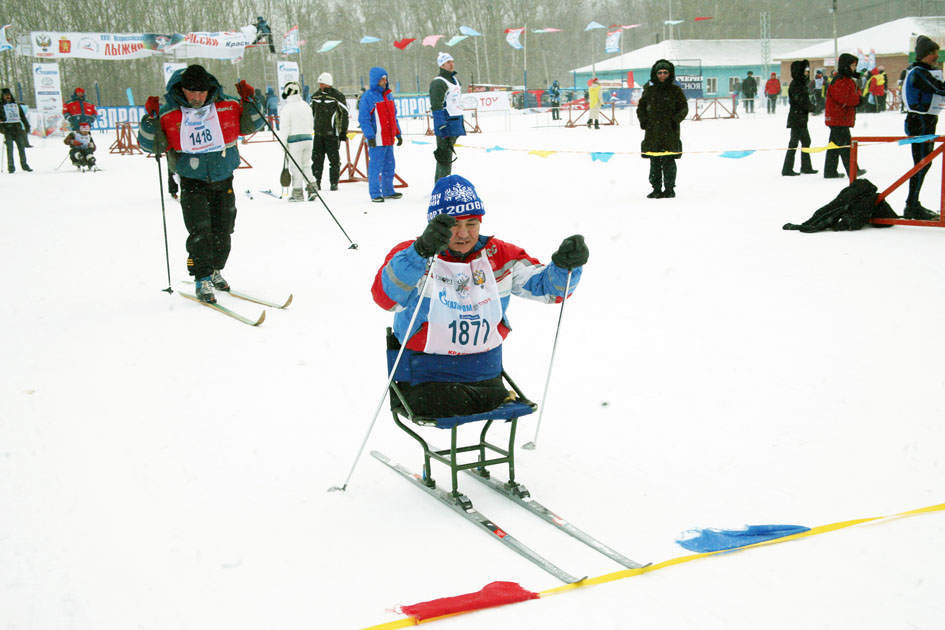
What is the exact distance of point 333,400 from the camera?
448cm

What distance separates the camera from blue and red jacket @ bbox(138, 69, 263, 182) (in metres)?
6.20

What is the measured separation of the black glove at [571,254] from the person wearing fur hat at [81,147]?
Answer: 1750 cm

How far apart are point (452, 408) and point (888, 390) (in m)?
2.38

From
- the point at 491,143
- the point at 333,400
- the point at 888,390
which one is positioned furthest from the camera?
the point at 491,143

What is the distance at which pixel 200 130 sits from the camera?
624 cm

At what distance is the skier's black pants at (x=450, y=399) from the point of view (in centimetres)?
314

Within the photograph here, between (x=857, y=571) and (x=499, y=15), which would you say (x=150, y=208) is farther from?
(x=499, y=15)

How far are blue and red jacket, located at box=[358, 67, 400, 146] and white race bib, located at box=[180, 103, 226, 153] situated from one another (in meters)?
5.25

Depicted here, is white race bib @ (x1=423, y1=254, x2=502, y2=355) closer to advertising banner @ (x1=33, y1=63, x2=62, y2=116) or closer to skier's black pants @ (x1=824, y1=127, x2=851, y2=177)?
skier's black pants @ (x1=824, y1=127, x2=851, y2=177)

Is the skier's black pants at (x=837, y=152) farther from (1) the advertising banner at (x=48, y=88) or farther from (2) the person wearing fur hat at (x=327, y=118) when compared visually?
(1) the advertising banner at (x=48, y=88)

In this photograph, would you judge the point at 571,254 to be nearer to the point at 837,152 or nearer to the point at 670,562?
the point at 670,562

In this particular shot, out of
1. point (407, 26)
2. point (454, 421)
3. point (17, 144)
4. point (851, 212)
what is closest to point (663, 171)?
point (851, 212)

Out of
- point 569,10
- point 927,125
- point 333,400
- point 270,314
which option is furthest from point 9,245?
point 569,10

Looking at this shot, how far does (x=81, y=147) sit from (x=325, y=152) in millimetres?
7689
